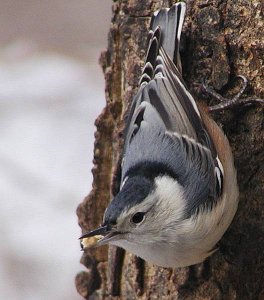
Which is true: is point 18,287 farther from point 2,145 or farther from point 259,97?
point 259,97

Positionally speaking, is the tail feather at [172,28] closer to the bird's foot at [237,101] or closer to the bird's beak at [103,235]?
the bird's foot at [237,101]

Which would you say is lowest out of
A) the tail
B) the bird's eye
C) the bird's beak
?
the bird's beak

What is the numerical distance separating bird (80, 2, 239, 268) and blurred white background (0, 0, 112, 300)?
3.25 ft

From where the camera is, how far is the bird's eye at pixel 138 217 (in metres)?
2.50

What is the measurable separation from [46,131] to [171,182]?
4.63 ft

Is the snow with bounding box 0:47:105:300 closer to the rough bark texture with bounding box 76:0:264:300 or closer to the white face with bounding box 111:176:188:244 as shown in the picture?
the rough bark texture with bounding box 76:0:264:300

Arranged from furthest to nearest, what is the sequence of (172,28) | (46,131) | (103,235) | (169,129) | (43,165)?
1. (46,131)
2. (43,165)
3. (172,28)
4. (169,129)
5. (103,235)

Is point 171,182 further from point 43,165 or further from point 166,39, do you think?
point 43,165

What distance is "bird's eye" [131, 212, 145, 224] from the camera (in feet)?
8.19

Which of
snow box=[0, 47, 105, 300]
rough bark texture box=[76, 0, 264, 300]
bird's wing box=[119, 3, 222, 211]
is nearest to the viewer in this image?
bird's wing box=[119, 3, 222, 211]

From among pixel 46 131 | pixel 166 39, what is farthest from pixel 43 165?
pixel 166 39

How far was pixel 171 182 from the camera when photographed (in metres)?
2.57

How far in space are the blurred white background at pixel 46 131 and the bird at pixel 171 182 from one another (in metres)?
0.99

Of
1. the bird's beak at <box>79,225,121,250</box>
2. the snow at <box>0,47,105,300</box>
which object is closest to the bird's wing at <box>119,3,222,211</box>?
the bird's beak at <box>79,225,121,250</box>
